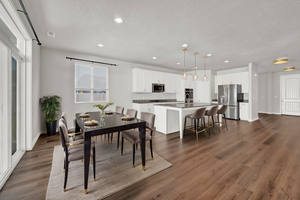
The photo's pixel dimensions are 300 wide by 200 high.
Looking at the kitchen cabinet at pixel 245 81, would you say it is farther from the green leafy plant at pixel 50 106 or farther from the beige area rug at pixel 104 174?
the green leafy plant at pixel 50 106

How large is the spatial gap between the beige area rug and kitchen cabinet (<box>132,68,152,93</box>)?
10.4 feet

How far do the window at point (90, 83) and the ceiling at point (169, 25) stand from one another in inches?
28.1

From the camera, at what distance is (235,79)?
6453mm

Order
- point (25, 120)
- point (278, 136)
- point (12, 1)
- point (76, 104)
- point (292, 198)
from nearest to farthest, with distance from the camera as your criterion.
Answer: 1. point (292, 198)
2. point (12, 1)
3. point (25, 120)
4. point (278, 136)
5. point (76, 104)

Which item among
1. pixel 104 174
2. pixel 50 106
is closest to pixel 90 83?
pixel 50 106

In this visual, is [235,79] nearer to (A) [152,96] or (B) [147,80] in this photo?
(A) [152,96]

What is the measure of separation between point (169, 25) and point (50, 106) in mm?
3772

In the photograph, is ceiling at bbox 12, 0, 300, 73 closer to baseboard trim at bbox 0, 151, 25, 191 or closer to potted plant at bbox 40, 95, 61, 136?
potted plant at bbox 40, 95, 61, 136

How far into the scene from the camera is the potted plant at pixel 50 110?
12.0ft

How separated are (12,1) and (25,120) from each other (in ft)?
7.18

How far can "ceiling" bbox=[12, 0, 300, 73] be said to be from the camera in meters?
2.08

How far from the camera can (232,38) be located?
10.7 ft

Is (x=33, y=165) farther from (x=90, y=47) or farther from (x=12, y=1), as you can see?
(x=90, y=47)

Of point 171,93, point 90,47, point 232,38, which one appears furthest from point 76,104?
point 232,38
